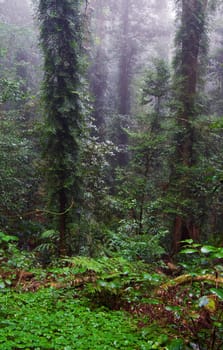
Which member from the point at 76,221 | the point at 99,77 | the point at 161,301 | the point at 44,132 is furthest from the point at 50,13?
the point at 99,77

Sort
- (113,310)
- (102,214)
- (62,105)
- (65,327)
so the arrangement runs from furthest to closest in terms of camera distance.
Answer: (102,214) → (62,105) → (113,310) → (65,327)

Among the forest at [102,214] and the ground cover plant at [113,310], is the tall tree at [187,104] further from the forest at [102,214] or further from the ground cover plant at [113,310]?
the ground cover plant at [113,310]

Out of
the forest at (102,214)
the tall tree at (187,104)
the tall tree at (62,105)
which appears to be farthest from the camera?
the tall tree at (187,104)

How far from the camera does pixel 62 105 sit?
6.24 meters

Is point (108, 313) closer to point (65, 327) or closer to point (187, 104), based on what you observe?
point (65, 327)

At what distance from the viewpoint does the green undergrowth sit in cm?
273

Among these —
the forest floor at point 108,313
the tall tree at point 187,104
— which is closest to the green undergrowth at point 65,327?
the forest floor at point 108,313

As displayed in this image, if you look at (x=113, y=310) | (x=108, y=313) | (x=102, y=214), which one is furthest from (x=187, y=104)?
(x=108, y=313)

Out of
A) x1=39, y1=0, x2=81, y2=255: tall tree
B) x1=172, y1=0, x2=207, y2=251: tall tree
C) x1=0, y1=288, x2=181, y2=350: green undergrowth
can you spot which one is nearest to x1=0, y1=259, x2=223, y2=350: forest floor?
x1=0, y1=288, x2=181, y2=350: green undergrowth

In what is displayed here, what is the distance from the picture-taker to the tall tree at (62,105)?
20.2ft

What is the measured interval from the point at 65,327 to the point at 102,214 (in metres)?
6.06

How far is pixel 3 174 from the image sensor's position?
27.2 ft

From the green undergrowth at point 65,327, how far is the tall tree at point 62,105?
2.72 metres

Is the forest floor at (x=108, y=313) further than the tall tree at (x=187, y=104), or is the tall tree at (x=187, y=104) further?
the tall tree at (x=187, y=104)
